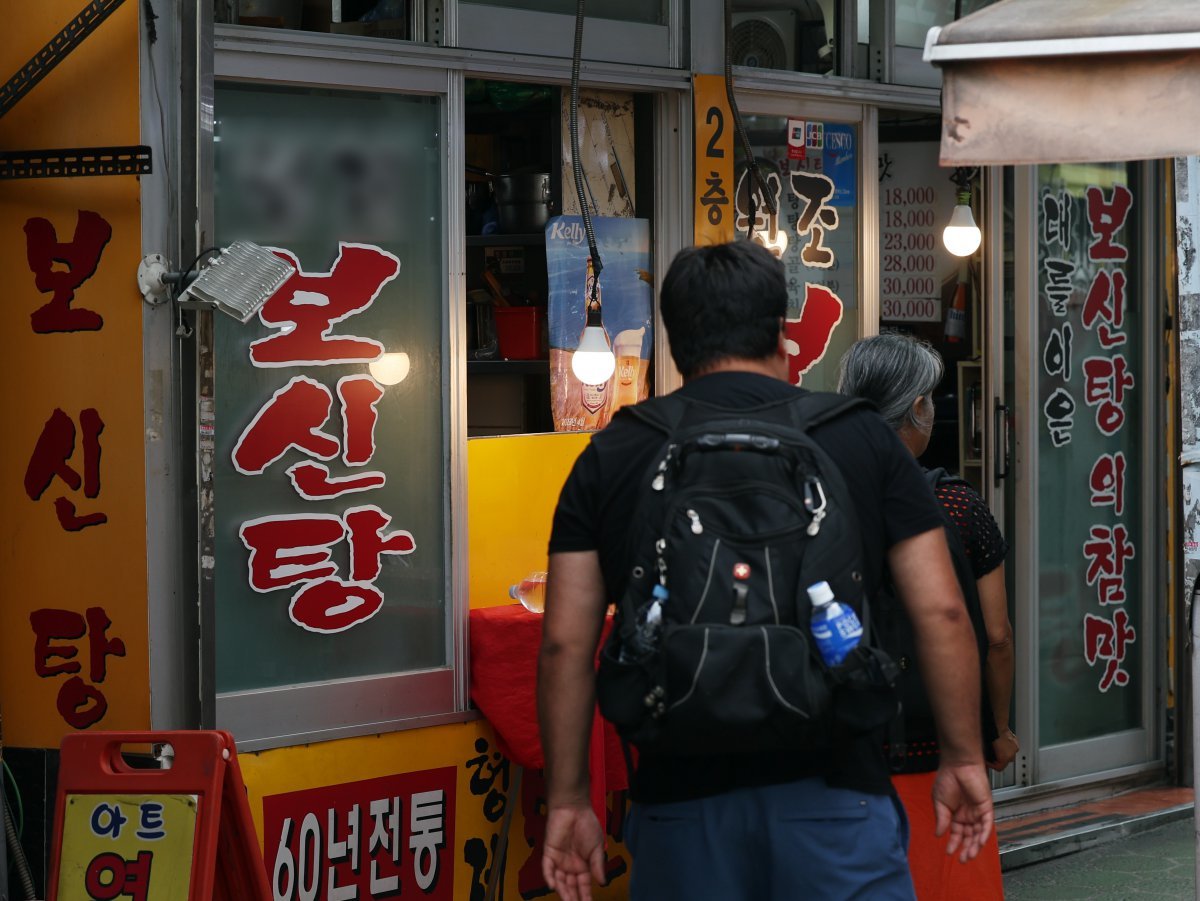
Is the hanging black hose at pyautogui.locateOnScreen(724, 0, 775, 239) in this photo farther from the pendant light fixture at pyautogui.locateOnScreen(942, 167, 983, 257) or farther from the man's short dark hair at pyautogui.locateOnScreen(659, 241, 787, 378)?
the man's short dark hair at pyautogui.locateOnScreen(659, 241, 787, 378)

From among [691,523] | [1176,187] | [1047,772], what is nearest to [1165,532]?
[1047,772]

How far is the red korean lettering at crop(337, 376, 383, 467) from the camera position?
17.5 feet

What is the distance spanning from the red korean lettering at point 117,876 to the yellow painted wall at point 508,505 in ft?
5.99

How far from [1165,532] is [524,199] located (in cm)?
364

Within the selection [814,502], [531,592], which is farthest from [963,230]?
[814,502]

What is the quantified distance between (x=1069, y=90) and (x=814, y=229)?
11.1 ft

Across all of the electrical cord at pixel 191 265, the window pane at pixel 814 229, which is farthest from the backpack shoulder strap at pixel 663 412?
the window pane at pixel 814 229

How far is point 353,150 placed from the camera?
17.6 feet

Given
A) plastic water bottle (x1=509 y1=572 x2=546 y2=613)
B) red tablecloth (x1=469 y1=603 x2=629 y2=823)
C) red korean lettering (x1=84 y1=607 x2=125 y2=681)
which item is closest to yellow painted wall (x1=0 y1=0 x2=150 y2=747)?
red korean lettering (x1=84 y1=607 x2=125 y2=681)

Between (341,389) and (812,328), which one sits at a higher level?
(812,328)

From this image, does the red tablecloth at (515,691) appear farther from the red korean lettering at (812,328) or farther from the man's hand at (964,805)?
the man's hand at (964,805)

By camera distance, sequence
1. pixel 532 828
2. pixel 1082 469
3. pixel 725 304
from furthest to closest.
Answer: pixel 1082 469 < pixel 532 828 < pixel 725 304

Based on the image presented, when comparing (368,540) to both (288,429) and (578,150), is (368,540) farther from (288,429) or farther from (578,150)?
(578,150)

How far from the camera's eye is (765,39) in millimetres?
6508
